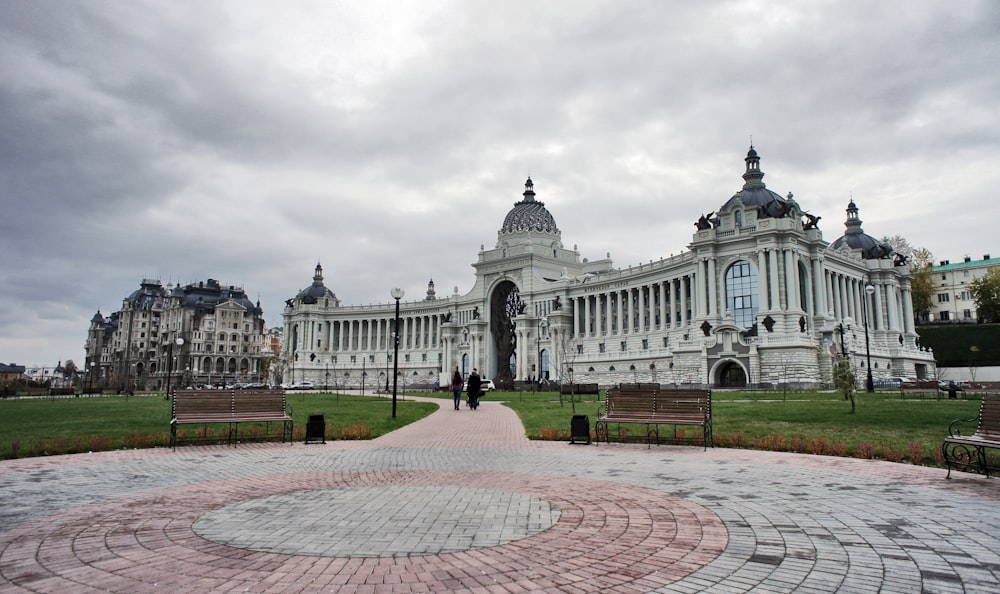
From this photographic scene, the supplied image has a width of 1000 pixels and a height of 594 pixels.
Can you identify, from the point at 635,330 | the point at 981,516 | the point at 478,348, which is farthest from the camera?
the point at 478,348

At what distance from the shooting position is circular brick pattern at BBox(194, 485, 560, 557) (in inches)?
278

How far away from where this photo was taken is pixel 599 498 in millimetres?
9828

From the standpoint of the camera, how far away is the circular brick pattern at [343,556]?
5852 millimetres

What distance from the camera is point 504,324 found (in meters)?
107

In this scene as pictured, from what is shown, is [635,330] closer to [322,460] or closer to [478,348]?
[478,348]

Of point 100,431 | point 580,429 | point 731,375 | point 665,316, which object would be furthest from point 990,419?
point 665,316

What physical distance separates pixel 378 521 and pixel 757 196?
69369 millimetres

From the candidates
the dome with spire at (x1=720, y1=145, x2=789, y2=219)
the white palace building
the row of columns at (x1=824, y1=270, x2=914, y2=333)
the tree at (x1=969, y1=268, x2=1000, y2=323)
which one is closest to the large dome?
the white palace building

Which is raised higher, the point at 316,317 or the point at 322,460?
the point at 316,317

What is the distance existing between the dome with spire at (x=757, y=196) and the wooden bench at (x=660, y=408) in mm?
54642

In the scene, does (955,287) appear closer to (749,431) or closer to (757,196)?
(757,196)

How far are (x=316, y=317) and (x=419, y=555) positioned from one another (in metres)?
130

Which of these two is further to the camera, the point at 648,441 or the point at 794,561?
the point at 648,441

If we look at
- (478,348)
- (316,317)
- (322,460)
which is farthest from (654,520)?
(316,317)
